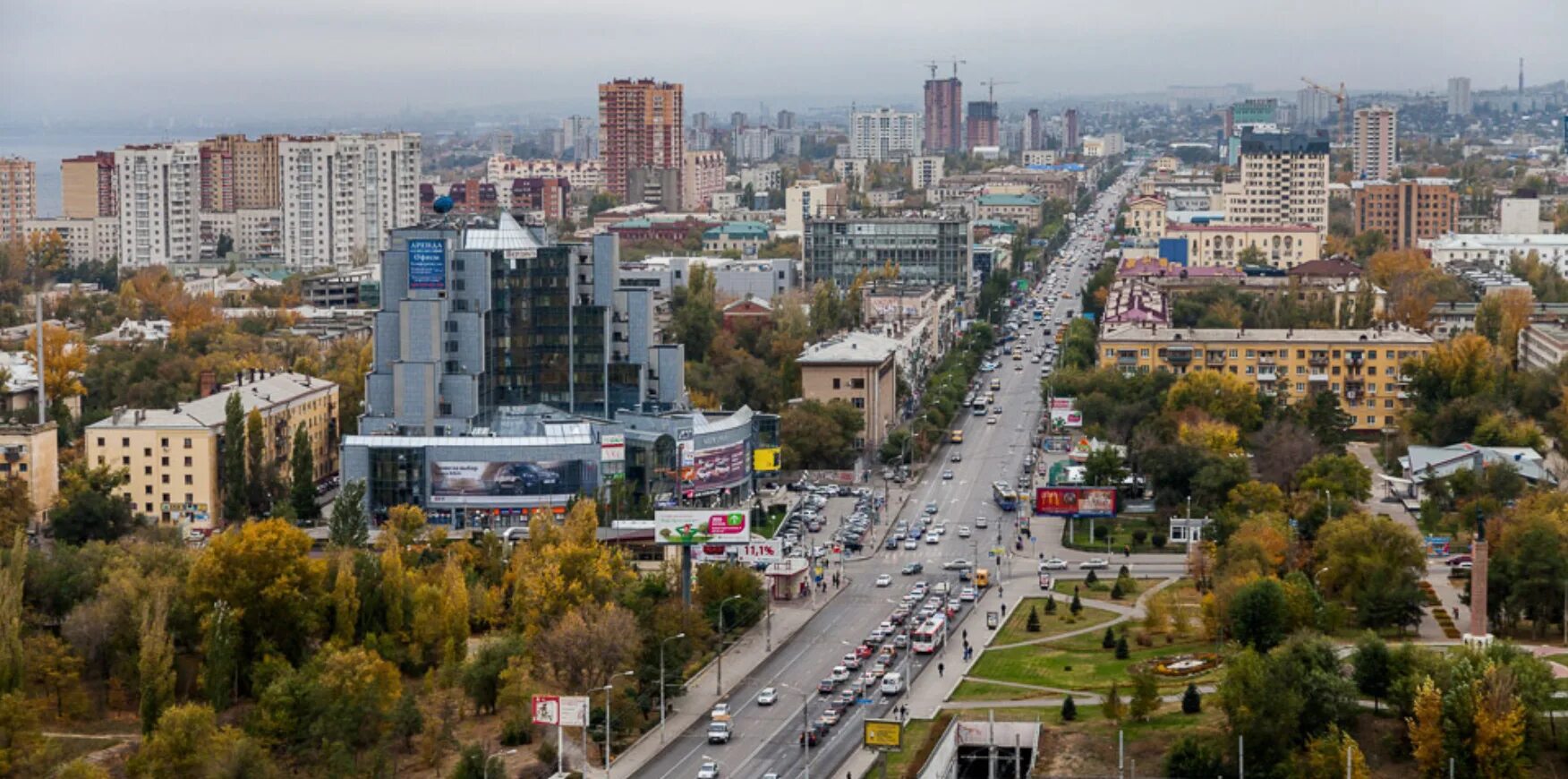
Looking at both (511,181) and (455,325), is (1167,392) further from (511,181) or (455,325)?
(511,181)

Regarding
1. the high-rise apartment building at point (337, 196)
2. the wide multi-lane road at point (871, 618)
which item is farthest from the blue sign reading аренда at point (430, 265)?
the high-rise apartment building at point (337, 196)

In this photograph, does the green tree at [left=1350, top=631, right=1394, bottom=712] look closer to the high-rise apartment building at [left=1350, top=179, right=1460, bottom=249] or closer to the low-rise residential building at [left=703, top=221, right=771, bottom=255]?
the low-rise residential building at [left=703, top=221, right=771, bottom=255]

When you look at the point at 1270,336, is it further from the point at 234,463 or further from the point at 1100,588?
the point at 234,463

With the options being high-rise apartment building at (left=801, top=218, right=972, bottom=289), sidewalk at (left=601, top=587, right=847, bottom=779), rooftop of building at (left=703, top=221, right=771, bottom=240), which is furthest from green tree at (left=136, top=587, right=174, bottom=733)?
rooftop of building at (left=703, top=221, right=771, bottom=240)

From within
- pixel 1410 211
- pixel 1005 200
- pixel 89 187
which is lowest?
pixel 1410 211

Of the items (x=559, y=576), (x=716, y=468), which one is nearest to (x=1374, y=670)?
(x=559, y=576)

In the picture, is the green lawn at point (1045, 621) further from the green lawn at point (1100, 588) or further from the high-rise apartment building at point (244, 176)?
the high-rise apartment building at point (244, 176)
